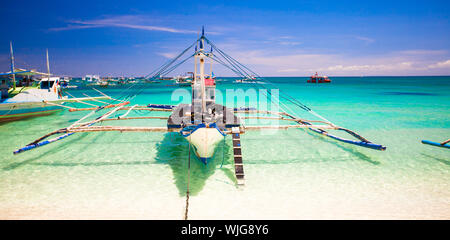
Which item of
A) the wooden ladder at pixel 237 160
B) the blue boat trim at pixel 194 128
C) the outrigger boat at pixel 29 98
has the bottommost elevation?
the wooden ladder at pixel 237 160

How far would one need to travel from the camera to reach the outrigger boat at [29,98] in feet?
39.0

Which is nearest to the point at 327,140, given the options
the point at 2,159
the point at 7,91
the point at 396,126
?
the point at 396,126

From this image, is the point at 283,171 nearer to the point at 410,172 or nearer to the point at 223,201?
the point at 223,201

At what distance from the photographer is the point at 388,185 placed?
492 cm

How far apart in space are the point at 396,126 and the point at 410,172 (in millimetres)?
6538

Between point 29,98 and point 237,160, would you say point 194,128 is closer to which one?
point 237,160

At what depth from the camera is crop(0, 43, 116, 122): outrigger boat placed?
39.0 feet

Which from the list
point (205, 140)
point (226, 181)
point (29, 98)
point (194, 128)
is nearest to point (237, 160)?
point (226, 181)

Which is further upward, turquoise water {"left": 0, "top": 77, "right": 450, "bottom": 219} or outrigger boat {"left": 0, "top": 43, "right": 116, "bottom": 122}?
outrigger boat {"left": 0, "top": 43, "right": 116, "bottom": 122}

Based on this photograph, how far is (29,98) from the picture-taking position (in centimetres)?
1269

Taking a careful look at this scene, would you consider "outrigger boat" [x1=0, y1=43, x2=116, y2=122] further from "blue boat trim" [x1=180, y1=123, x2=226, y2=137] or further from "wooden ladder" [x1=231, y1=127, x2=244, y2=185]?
"wooden ladder" [x1=231, y1=127, x2=244, y2=185]

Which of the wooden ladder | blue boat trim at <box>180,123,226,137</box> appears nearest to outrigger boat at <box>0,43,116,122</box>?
blue boat trim at <box>180,123,226,137</box>

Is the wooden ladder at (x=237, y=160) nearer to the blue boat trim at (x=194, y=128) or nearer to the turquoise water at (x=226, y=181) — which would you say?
the turquoise water at (x=226, y=181)

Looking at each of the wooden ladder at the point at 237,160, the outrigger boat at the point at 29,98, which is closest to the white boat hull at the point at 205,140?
the wooden ladder at the point at 237,160
